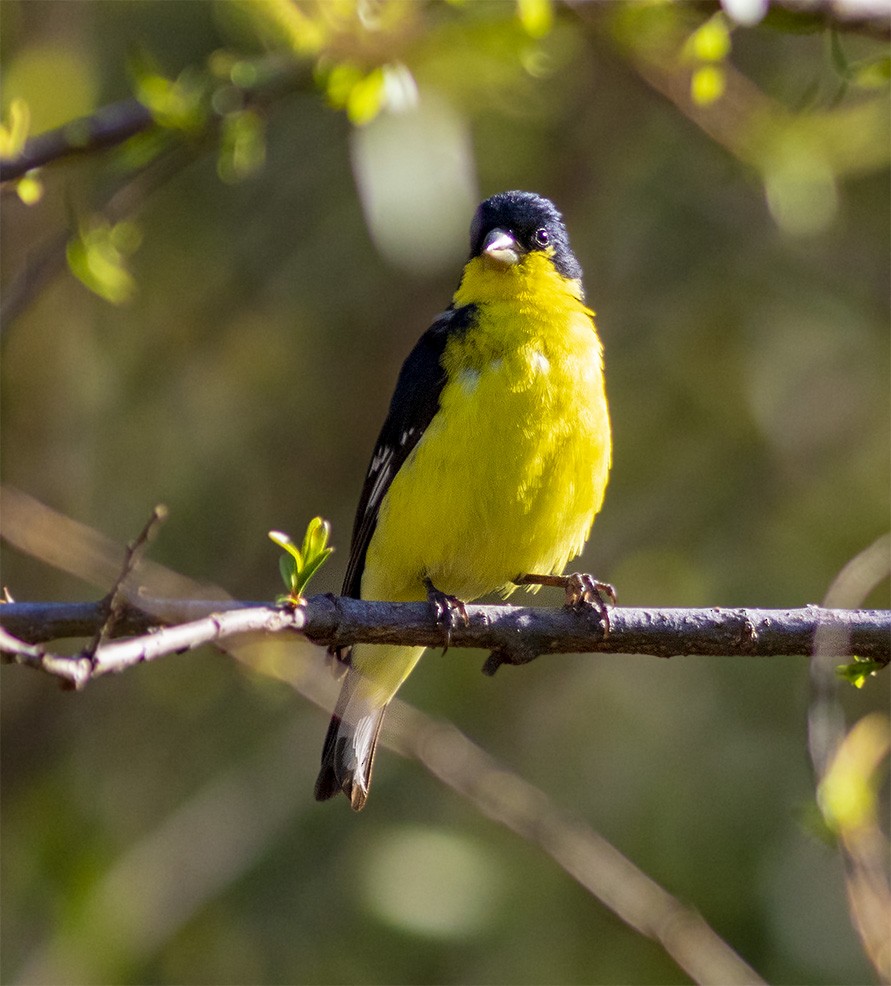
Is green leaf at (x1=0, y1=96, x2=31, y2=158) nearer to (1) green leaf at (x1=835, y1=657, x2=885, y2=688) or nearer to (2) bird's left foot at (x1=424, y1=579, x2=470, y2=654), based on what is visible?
(2) bird's left foot at (x1=424, y1=579, x2=470, y2=654)

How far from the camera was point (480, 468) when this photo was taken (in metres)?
4.06

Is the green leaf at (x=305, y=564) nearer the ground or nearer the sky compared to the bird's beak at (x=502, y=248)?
nearer the ground

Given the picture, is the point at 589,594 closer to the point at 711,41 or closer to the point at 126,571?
the point at 711,41

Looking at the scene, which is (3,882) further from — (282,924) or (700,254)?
(700,254)

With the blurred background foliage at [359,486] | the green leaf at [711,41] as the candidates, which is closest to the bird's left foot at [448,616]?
the green leaf at [711,41]

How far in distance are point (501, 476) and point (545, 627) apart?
Answer: 916mm

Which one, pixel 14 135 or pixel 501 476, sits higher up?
pixel 501 476

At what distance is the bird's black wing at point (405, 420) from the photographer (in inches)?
171

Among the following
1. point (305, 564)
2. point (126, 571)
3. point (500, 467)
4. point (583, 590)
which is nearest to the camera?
point (126, 571)

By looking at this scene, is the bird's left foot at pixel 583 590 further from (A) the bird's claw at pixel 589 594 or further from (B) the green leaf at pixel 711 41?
(B) the green leaf at pixel 711 41

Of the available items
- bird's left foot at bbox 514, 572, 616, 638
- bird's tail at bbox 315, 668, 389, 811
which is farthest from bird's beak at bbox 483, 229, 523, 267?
bird's tail at bbox 315, 668, 389, 811

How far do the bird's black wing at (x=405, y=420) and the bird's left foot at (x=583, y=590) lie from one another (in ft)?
1.72

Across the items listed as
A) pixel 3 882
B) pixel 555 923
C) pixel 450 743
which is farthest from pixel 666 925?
pixel 3 882

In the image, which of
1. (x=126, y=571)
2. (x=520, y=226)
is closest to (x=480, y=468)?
(x=520, y=226)
